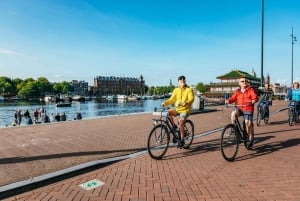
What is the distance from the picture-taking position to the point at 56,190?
461cm

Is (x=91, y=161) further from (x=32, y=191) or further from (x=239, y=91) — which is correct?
(x=239, y=91)

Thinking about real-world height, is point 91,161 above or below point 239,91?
below

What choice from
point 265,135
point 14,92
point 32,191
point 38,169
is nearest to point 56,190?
point 32,191

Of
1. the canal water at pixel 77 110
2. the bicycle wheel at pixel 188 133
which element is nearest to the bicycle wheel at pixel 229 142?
the bicycle wheel at pixel 188 133

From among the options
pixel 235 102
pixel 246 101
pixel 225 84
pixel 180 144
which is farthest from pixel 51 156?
pixel 225 84

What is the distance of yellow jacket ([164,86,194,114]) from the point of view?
7.22 m

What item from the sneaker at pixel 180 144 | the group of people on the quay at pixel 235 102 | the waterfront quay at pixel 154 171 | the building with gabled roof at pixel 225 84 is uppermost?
the building with gabled roof at pixel 225 84

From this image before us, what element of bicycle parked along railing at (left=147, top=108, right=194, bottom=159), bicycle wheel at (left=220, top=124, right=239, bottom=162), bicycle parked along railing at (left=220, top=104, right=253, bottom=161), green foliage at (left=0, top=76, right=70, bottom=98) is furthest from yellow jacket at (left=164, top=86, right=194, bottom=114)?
green foliage at (left=0, top=76, right=70, bottom=98)

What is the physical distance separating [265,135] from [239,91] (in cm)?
349

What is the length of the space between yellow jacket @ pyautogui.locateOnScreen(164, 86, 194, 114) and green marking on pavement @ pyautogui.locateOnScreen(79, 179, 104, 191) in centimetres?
305

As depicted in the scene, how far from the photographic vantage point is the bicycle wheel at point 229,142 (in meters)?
6.10

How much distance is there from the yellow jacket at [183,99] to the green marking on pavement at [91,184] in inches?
120

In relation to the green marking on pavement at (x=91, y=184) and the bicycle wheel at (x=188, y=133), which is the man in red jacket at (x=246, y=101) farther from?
the green marking on pavement at (x=91, y=184)

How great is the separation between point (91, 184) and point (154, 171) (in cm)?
133
